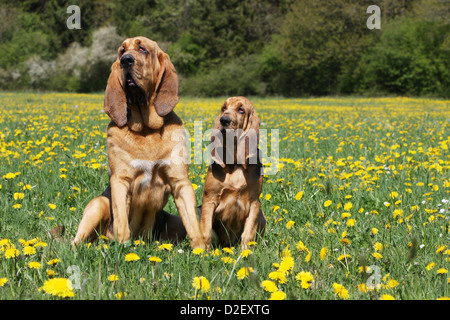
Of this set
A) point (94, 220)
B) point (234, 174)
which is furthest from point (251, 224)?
point (94, 220)

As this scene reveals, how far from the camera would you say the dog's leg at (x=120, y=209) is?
3.00 m

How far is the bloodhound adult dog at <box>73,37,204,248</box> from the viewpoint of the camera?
3.02 m

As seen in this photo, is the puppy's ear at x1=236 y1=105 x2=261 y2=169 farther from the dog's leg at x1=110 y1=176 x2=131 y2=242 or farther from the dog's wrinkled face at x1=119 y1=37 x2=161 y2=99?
the dog's leg at x1=110 y1=176 x2=131 y2=242

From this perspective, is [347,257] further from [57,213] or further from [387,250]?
[57,213]

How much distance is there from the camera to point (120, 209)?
3.01 m

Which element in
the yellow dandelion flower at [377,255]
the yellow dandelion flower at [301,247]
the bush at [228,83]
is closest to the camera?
the yellow dandelion flower at [377,255]

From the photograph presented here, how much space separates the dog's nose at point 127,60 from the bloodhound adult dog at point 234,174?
2.53 ft

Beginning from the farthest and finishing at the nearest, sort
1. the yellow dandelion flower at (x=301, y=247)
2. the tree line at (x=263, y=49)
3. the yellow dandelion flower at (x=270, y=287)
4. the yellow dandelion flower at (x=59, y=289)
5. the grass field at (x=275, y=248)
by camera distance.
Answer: the tree line at (x=263, y=49) → the yellow dandelion flower at (x=301, y=247) → the grass field at (x=275, y=248) → the yellow dandelion flower at (x=270, y=287) → the yellow dandelion flower at (x=59, y=289)

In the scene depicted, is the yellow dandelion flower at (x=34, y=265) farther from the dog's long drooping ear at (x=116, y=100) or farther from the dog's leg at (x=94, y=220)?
the dog's long drooping ear at (x=116, y=100)

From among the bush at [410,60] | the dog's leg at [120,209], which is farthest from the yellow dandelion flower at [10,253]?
the bush at [410,60]

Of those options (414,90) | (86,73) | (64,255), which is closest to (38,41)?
(86,73)

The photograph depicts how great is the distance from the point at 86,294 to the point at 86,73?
39.5 m

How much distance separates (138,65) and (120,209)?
37.6 inches

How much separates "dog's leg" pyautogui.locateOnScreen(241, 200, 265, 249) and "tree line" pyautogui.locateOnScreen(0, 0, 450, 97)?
31.2 m
